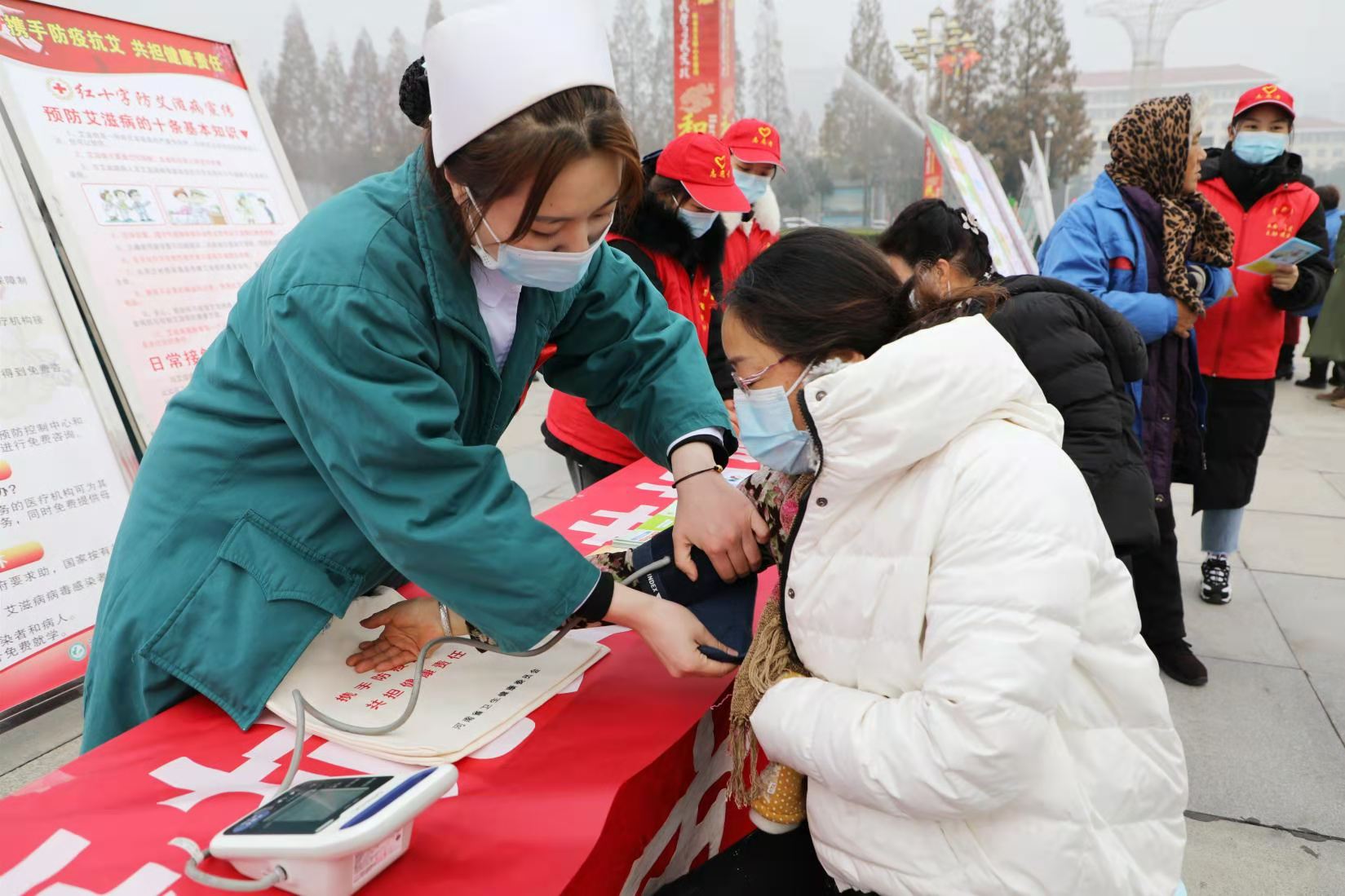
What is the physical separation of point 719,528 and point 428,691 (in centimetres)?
44

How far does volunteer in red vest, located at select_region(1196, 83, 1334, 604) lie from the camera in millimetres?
2797

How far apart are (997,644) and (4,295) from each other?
248 cm

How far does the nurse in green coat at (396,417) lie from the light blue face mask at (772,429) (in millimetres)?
243

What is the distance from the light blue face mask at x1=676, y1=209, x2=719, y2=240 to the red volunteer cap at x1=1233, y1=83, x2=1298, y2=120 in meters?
1.73

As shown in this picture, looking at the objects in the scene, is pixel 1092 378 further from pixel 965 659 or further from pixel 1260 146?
pixel 1260 146

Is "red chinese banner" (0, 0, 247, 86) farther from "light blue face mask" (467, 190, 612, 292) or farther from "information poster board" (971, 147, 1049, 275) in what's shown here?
"information poster board" (971, 147, 1049, 275)

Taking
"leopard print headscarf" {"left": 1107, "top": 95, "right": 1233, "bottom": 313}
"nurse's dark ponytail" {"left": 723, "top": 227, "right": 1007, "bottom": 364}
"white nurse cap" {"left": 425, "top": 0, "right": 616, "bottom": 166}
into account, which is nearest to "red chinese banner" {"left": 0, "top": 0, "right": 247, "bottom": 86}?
"white nurse cap" {"left": 425, "top": 0, "right": 616, "bottom": 166}

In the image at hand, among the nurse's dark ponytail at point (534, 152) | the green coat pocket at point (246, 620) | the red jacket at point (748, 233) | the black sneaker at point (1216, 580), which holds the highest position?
the nurse's dark ponytail at point (534, 152)

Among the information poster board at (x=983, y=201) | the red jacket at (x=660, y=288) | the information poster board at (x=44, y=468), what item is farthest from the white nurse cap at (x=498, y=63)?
the information poster board at (x=983, y=201)

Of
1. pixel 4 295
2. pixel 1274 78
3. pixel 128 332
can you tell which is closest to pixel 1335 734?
pixel 128 332

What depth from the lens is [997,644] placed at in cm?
86

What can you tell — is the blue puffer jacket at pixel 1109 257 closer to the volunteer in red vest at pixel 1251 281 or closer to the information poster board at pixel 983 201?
the volunteer in red vest at pixel 1251 281

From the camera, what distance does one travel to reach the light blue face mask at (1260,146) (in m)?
2.79

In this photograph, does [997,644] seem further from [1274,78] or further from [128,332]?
[1274,78]
